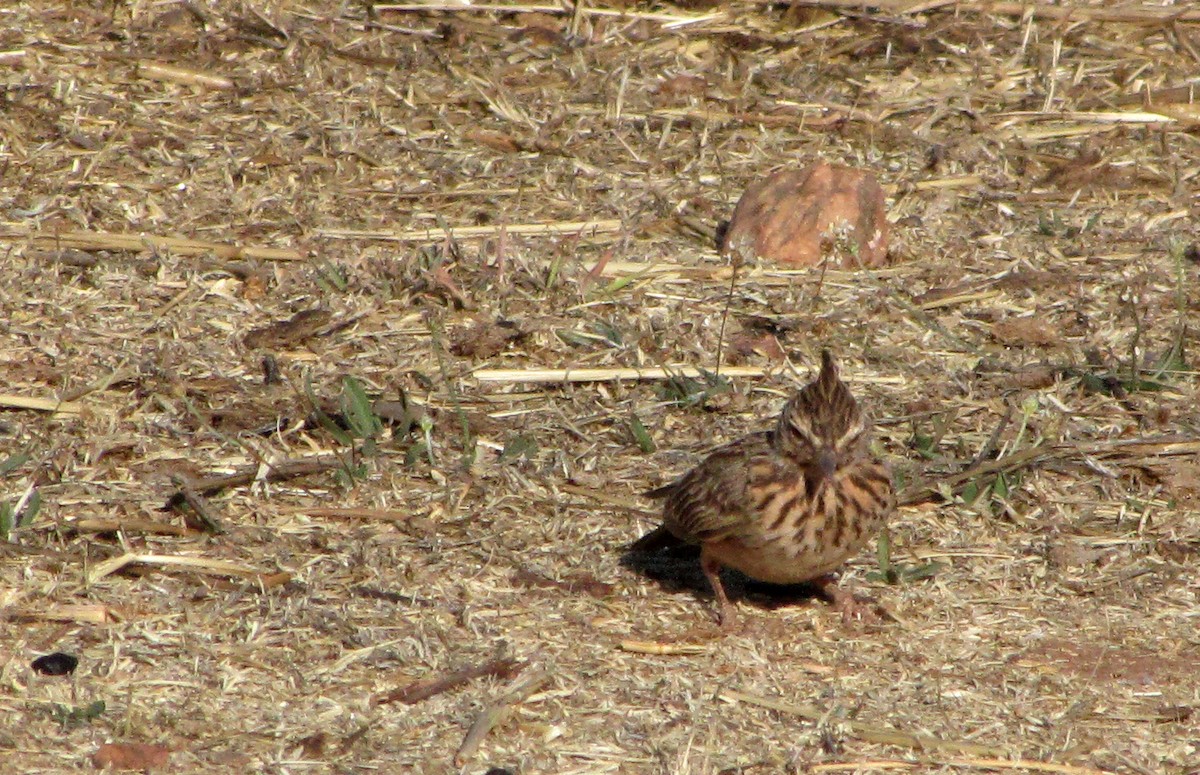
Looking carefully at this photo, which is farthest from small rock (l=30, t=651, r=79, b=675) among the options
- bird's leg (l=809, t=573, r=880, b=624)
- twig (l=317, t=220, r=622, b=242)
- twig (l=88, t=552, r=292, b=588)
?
twig (l=317, t=220, r=622, b=242)

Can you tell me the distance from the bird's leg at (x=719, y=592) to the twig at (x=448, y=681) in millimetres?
839

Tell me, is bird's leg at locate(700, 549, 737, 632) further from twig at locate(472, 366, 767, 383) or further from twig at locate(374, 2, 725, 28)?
twig at locate(374, 2, 725, 28)

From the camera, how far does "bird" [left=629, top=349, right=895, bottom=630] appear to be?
6258 mm

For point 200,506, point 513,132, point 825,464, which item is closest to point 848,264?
point 513,132

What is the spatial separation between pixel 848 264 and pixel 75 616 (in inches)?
164

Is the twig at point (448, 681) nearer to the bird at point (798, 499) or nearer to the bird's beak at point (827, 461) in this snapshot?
the bird at point (798, 499)

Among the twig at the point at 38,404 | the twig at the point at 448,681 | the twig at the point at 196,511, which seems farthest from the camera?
the twig at the point at 38,404

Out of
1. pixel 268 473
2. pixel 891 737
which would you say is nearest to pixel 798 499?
pixel 891 737

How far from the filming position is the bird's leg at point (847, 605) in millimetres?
6473

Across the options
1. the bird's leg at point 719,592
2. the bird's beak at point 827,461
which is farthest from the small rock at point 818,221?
the bird's beak at point 827,461

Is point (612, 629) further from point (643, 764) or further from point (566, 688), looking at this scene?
point (643, 764)

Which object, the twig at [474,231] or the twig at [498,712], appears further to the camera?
the twig at [474,231]

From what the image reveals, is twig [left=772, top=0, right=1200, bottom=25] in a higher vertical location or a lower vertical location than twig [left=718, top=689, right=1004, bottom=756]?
higher

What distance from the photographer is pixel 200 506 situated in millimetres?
6738
